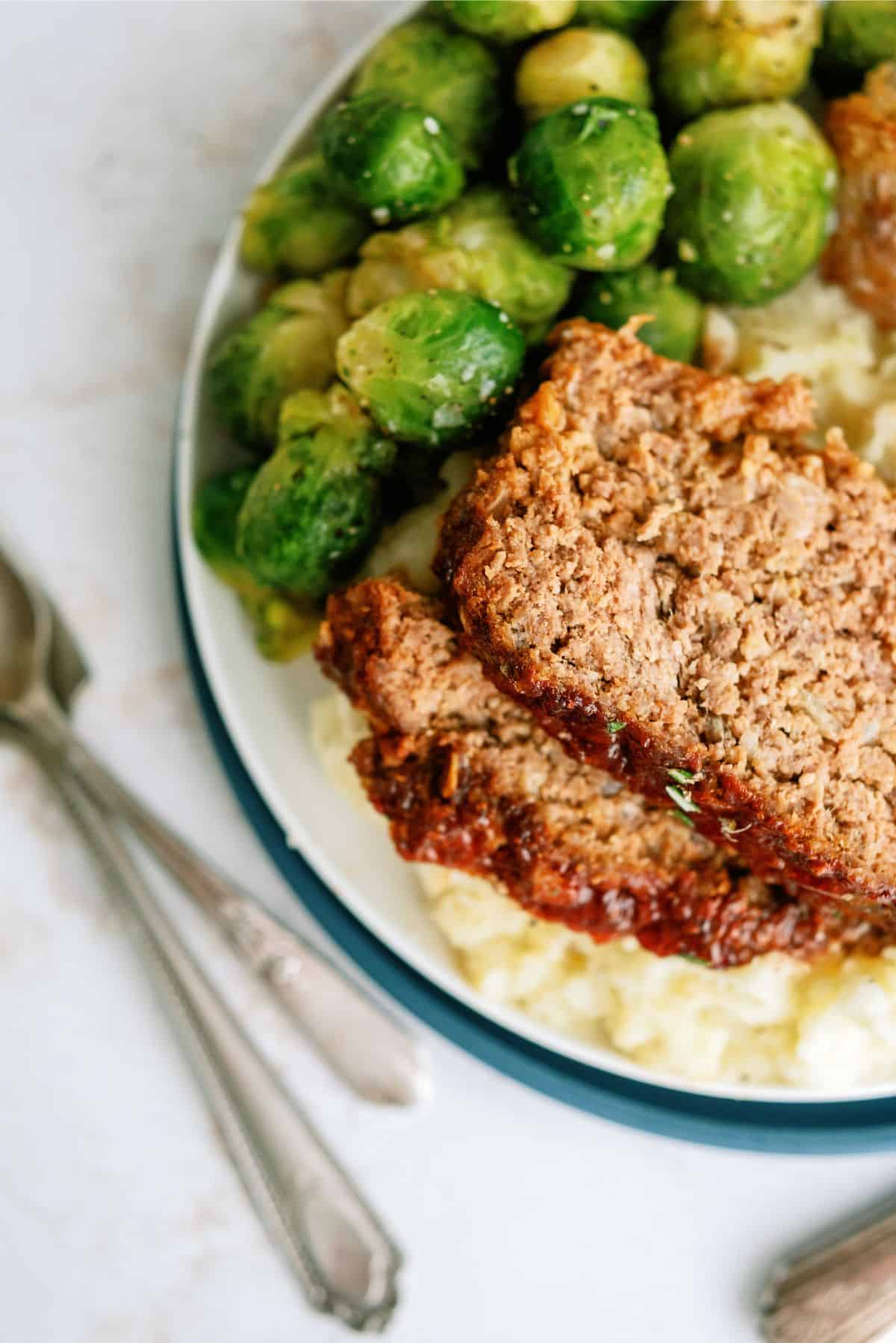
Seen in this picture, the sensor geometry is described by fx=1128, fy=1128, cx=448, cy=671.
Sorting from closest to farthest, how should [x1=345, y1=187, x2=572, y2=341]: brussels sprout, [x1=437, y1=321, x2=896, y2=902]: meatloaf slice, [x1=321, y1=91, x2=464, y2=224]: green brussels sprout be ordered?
[x1=437, y1=321, x2=896, y2=902]: meatloaf slice → [x1=321, y1=91, x2=464, y2=224]: green brussels sprout → [x1=345, y1=187, x2=572, y2=341]: brussels sprout

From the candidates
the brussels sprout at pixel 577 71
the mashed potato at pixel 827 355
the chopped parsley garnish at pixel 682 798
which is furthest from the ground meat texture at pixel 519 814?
the brussels sprout at pixel 577 71

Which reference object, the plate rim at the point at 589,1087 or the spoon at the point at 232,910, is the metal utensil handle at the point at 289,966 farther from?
the plate rim at the point at 589,1087

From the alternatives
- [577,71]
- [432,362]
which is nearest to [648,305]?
[577,71]

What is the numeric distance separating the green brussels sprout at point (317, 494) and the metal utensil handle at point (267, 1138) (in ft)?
4.42

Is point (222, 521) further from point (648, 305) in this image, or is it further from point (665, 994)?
point (665, 994)

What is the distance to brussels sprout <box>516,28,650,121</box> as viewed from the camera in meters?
3.08

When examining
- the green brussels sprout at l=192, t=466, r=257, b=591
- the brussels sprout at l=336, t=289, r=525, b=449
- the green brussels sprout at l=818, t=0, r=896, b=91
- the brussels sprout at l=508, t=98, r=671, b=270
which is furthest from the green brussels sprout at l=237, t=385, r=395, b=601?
the green brussels sprout at l=818, t=0, r=896, b=91

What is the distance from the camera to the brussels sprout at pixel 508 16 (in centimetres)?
305

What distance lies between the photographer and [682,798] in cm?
275

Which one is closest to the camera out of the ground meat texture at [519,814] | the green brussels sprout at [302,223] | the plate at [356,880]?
the ground meat texture at [519,814]

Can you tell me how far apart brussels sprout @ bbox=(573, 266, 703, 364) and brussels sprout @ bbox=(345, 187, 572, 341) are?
0.34ft

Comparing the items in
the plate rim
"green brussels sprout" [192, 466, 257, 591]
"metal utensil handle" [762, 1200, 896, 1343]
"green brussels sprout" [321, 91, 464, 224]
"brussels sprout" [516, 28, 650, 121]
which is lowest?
"metal utensil handle" [762, 1200, 896, 1343]

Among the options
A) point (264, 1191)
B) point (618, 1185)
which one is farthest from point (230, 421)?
point (618, 1185)

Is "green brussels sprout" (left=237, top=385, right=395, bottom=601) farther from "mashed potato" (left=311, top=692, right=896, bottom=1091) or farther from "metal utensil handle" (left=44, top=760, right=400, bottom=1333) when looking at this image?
"metal utensil handle" (left=44, top=760, right=400, bottom=1333)
